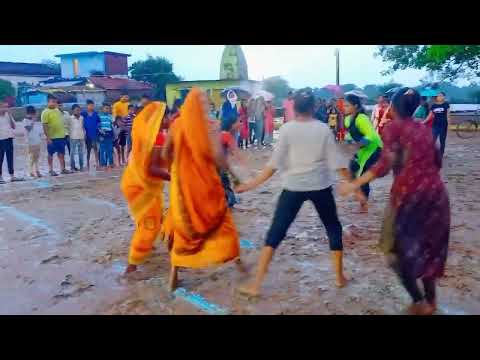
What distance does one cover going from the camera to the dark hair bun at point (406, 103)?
137 inches

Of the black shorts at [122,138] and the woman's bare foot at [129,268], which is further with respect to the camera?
the black shorts at [122,138]

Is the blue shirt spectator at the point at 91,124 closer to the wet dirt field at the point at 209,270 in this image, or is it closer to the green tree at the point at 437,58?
the wet dirt field at the point at 209,270

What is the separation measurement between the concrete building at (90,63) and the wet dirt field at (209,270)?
36.7 metres

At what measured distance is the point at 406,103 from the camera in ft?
11.4

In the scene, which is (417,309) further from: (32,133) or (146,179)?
(32,133)

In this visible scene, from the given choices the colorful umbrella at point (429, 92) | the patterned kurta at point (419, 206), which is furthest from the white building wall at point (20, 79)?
the patterned kurta at point (419, 206)

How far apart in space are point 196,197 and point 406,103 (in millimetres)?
1724

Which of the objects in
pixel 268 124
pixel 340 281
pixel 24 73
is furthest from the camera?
pixel 24 73

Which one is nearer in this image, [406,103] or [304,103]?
[406,103]

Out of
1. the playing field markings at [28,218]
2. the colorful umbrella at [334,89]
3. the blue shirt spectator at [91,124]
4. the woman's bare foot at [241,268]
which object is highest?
the colorful umbrella at [334,89]

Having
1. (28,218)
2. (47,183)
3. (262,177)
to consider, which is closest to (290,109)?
(262,177)

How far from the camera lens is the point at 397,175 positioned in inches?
140

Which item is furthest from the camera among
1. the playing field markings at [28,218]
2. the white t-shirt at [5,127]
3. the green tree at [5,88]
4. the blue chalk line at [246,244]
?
the green tree at [5,88]
